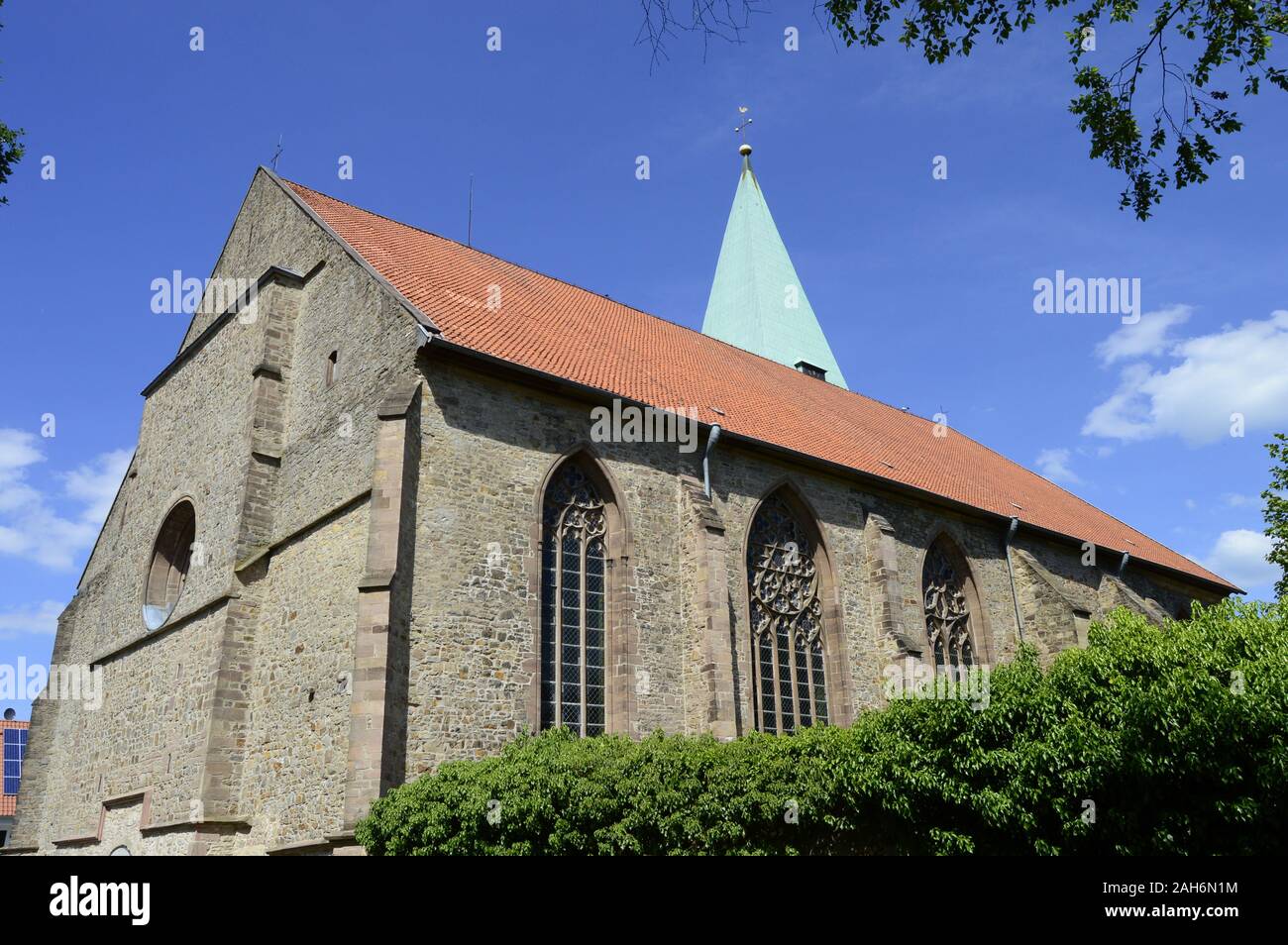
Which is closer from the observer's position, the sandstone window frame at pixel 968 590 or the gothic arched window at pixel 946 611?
the gothic arched window at pixel 946 611

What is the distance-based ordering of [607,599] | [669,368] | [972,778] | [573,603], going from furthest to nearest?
[669,368] < [607,599] < [573,603] < [972,778]

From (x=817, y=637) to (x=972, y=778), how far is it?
22.7 ft

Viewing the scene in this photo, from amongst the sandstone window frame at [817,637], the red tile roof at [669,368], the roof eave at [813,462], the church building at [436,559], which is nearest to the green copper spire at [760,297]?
the red tile roof at [669,368]

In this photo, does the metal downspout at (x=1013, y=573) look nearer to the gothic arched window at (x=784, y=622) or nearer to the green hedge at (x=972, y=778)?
the gothic arched window at (x=784, y=622)

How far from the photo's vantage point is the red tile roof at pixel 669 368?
16422 mm

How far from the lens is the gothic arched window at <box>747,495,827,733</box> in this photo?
55.4 ft

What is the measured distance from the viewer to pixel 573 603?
1491cm

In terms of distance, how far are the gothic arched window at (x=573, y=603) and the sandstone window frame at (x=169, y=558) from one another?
744cm

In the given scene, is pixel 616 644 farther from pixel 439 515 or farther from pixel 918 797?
pixel 918 797

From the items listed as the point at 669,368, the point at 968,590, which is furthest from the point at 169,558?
the point at 968,590

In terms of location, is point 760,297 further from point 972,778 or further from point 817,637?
point 972,778

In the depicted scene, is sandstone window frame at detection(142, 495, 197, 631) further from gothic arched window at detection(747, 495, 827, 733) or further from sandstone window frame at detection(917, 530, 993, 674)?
sandstone window frame at detection(917, 530, 993, 674)

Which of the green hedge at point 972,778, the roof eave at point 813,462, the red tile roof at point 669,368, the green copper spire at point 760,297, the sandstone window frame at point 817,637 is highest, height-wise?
the green copper spire at point 760,297

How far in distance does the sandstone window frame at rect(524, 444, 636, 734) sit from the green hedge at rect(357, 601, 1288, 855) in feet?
5.59
